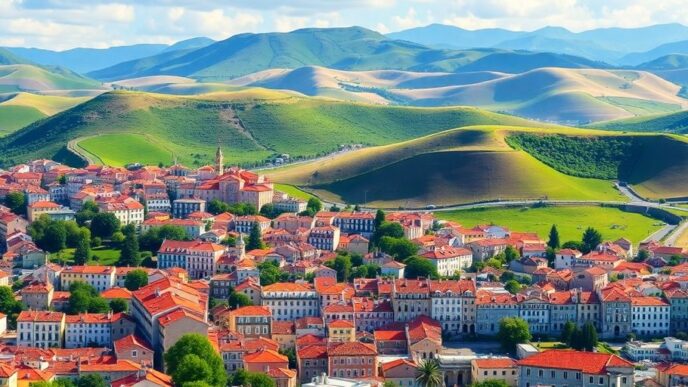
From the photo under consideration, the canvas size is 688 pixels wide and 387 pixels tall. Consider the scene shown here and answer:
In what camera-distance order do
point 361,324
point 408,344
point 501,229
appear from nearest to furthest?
point 408,344 → point 361,324 → point 501,229

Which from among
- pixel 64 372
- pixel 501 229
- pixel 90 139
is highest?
pixel 90 139

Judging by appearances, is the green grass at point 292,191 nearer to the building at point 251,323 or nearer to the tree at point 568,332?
the building at point 251,323

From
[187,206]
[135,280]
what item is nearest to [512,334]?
[135,280]

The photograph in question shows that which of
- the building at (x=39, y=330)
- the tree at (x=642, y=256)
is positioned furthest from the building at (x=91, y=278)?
the tree at (x=642, y=256)

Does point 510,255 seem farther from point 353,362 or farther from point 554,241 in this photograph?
point 353,362

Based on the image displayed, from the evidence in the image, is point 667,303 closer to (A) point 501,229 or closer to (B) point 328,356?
(B) point 328,356

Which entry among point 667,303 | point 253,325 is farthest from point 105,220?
point 667,303
